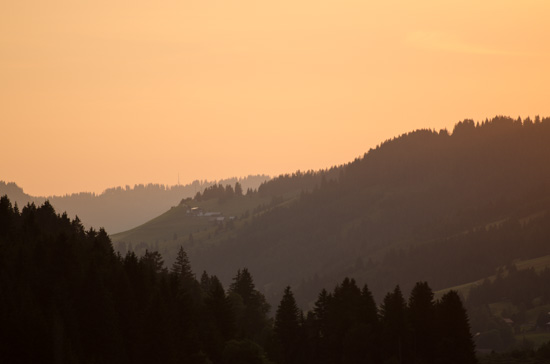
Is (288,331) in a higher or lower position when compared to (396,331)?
higher

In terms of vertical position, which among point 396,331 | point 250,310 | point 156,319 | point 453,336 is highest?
point 250,310

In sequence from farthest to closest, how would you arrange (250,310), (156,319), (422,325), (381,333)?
(250,310) < (422,325) < (381,333) < (156,319)

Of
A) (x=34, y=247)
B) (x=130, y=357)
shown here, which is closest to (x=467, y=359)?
(x=130, y=357)

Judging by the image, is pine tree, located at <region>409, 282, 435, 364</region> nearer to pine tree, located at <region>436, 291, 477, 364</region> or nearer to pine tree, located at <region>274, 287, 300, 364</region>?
pine tree, located at <region>436, 291, 477, 364</region>

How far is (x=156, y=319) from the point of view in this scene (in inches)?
4638

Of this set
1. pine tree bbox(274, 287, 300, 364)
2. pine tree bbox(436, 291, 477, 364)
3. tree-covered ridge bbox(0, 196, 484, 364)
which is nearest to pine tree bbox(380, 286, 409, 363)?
tree-covered ridge bbox(0, 196, 484, 364)

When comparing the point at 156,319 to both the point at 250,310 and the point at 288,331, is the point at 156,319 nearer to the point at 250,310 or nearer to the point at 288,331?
the point at 288,331

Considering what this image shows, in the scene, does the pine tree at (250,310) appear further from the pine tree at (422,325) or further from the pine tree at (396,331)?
the pine tree at (422,325)

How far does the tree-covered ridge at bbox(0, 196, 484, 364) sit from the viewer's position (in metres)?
111

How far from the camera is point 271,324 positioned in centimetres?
17125

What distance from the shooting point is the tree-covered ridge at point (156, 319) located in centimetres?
11125

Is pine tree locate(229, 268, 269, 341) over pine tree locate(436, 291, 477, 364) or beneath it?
over

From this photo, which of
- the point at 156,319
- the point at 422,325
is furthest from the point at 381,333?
the point at 156,319

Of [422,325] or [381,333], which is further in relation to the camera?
[422,325]
